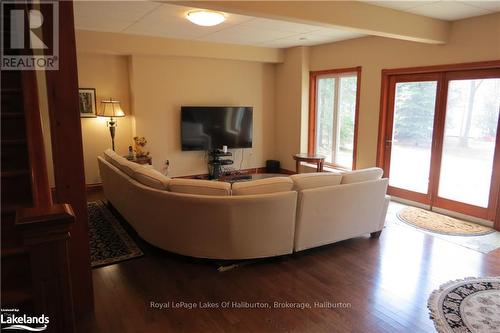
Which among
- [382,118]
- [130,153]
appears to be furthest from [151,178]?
[382,118]

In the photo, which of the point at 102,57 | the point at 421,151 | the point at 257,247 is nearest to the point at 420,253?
the point at 257,247

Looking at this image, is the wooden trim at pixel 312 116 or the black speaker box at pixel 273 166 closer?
the wooden trim at pixel 312 116

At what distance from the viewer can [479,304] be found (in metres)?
2.64

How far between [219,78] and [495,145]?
4.79 metres

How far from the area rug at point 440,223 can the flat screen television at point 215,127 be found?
3.50 metres

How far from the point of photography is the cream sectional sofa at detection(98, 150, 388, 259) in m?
3.03

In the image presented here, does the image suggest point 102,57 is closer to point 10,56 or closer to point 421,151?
point 10,56

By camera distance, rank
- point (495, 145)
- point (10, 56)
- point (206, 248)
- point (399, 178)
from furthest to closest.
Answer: point (399, 178)
point (495, 145)
point (206, 248)
point (10, 56)

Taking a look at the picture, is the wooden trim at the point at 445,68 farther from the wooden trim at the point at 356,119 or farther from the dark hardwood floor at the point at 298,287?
the dark hardwood floor at the point at 298,287

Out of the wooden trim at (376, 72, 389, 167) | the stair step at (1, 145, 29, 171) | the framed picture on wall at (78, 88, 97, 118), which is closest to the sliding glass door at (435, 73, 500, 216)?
the wooden trim at (376, 72, 389, 167)

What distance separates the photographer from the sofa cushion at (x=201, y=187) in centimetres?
304

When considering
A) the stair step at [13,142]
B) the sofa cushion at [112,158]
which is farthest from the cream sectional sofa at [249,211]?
the stair step at [13,142]

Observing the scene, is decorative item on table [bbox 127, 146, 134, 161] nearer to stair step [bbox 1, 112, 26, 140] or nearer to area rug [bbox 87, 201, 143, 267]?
area rug [bbox 87, 201, 143, 267]

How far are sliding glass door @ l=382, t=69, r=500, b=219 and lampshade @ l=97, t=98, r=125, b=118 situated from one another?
4.52m
